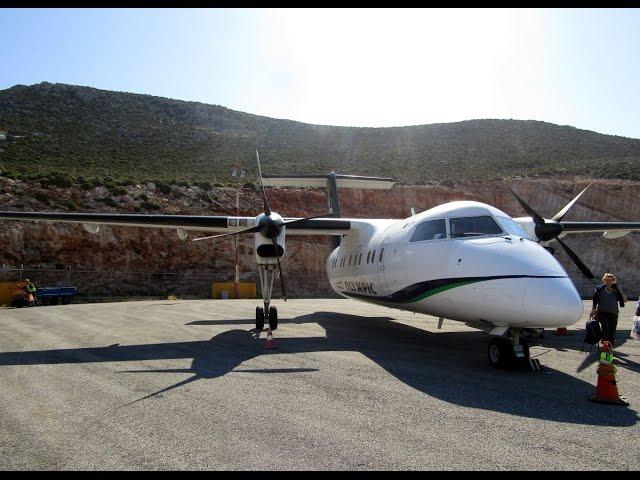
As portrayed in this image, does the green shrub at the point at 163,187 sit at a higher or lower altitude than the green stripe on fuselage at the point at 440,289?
higher

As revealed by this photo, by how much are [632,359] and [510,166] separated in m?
Answer: 56.4

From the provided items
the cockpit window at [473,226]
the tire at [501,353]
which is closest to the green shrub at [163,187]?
the cockpit window at [473,226]

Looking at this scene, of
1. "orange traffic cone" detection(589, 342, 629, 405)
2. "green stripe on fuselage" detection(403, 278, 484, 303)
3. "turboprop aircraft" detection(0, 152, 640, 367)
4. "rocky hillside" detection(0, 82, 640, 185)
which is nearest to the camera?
"orange traffic cone" detection(589, 342, 629, 405)

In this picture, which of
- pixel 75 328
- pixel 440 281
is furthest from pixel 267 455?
pixel 75 328

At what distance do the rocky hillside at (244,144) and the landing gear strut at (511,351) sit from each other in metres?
42.9

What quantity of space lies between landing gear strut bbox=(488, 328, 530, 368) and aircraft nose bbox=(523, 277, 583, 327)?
37.0 inches

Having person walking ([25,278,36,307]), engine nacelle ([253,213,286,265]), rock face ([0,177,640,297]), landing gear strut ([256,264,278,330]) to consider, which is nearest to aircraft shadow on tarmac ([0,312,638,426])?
landing gear strut ([256,264,278,330])

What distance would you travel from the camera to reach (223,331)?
15070 millimetres

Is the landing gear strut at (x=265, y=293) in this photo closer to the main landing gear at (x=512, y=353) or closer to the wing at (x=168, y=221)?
the wing at (x=168, y=221)

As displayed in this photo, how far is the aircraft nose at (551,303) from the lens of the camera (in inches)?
317

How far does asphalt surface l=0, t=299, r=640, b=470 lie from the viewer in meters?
4.71

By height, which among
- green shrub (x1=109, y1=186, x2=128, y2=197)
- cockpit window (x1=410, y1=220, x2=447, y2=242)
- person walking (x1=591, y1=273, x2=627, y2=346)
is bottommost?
person walking (x1=591, y1=273, x2=627, y2=346)

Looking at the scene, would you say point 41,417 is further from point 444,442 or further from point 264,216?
point 264,216

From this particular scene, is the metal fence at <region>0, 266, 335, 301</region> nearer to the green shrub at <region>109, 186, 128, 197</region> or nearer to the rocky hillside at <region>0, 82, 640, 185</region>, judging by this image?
the green shrub at <region>109, 186, 128, 197</region>
